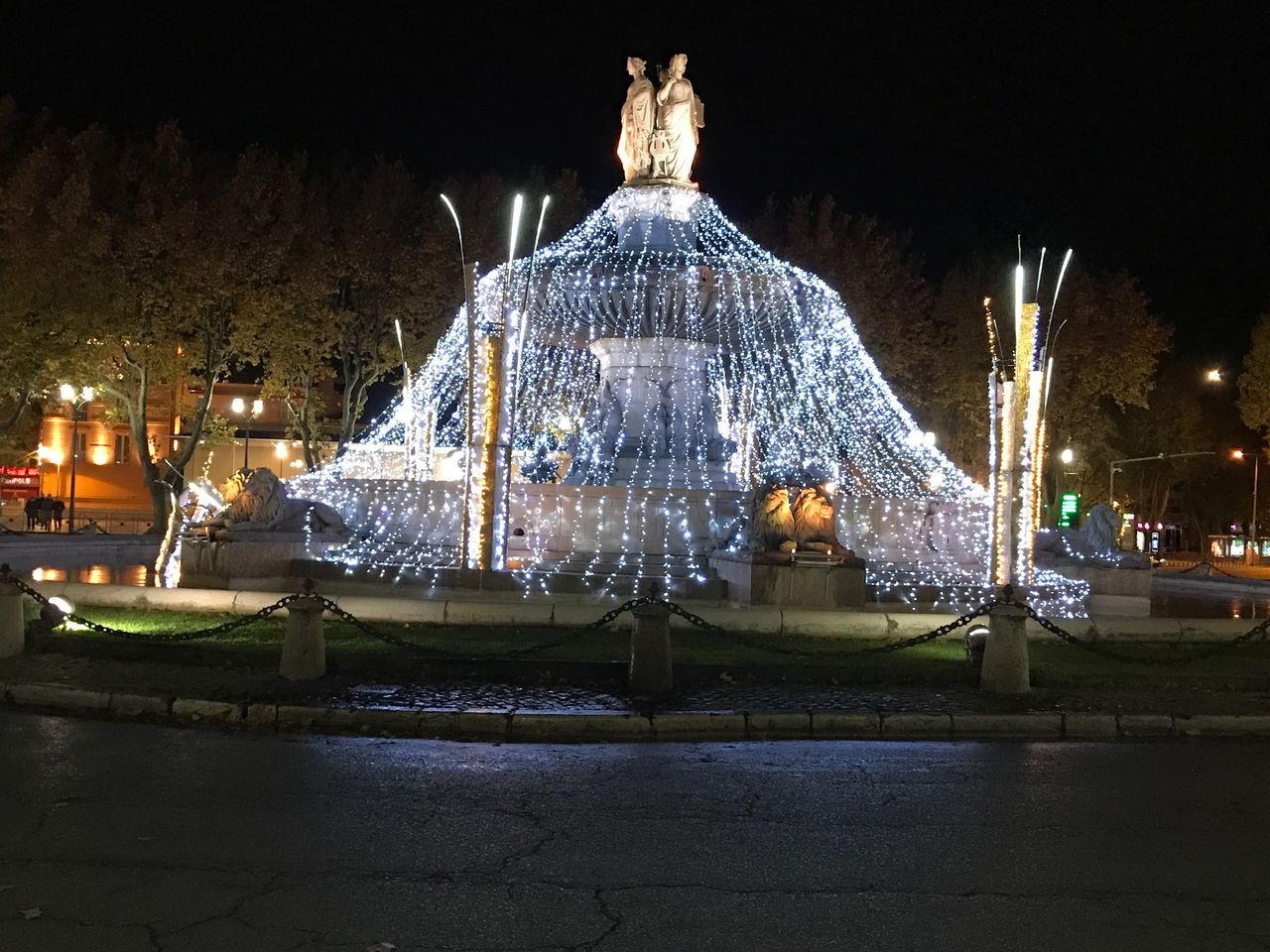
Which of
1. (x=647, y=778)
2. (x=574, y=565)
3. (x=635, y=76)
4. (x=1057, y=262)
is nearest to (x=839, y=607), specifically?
(x=574, y=565)

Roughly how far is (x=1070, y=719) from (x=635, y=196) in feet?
58.6

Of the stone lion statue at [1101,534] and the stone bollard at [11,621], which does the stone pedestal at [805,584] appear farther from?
the stone bollard at [11,621]

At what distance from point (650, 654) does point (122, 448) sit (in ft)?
193

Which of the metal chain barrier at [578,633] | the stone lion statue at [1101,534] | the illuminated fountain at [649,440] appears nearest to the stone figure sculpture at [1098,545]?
the stone lion statue at [1101,534]

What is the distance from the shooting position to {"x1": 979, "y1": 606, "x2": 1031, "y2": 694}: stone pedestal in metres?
10.8

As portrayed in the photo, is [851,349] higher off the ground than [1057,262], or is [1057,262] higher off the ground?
[1057,262]

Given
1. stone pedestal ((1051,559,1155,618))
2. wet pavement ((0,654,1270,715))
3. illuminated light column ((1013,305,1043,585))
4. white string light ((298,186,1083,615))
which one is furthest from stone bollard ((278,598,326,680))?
stone pedestal ((1051,559,1155,618))

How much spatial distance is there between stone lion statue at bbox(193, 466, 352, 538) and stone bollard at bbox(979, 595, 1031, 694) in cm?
1068

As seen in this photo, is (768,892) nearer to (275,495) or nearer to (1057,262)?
(275,495)

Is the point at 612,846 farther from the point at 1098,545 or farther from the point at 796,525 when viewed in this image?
the point at 1098,545

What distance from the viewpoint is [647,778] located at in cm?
783

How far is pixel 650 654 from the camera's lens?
10.5 metres

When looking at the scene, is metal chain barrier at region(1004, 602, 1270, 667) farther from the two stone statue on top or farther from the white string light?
the two stone statue on top

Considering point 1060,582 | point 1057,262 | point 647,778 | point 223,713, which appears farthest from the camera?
point 1057,262
